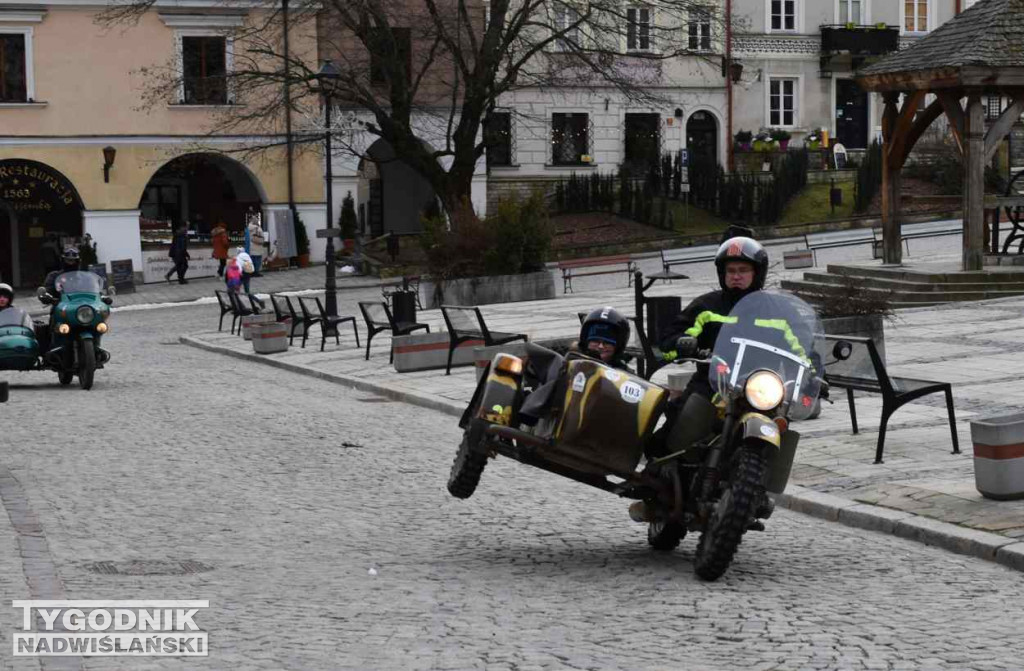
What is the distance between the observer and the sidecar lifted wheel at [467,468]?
29.6 ft

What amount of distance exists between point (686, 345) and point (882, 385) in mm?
4307

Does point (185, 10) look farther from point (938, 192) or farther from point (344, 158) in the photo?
point (938, 192)

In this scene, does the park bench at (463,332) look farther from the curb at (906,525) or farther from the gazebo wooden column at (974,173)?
the curb at (906,525)

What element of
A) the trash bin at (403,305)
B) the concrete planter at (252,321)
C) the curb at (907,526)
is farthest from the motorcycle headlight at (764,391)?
the concrete planter at (252,321)

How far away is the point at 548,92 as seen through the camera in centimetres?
5231

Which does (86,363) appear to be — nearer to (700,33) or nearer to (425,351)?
(425,351)

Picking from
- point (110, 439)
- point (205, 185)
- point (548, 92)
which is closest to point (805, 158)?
point (548, 92)

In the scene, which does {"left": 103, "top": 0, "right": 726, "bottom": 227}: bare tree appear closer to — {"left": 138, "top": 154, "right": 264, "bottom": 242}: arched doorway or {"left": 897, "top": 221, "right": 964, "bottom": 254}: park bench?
{"left": 138, "top": 154, "right": 264, "bottom": 242}: arched doorway

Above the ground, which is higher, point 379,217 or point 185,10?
point 185,10

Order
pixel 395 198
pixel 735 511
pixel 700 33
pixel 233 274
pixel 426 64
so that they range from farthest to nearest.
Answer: pixel 700 33, pixel 395 198, pixel 426 64, pixel 233 274, pixel 735 511

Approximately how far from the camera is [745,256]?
360 inches

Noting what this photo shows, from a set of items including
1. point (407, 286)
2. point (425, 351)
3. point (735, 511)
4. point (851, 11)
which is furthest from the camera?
point (851, 11)

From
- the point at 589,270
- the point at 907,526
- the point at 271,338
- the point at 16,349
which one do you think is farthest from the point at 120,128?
the point at 907,526

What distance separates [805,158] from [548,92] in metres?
8.53
